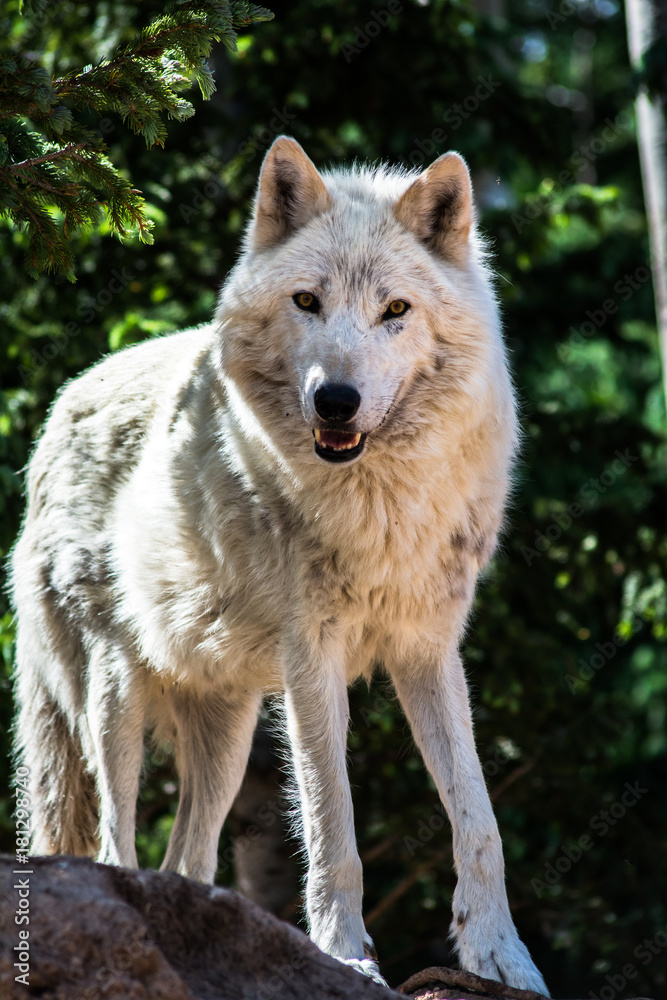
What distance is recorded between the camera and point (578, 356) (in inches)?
545

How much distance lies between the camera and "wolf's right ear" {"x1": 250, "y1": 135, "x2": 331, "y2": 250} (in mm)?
3803

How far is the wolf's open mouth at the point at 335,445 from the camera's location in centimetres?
335

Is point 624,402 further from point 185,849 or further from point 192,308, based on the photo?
point 185,849

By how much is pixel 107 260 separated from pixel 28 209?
12.2ft

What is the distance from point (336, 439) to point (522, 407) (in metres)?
3.44

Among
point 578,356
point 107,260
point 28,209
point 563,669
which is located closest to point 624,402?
point 578,356

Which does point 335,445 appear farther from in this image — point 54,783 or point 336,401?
point 54,783
